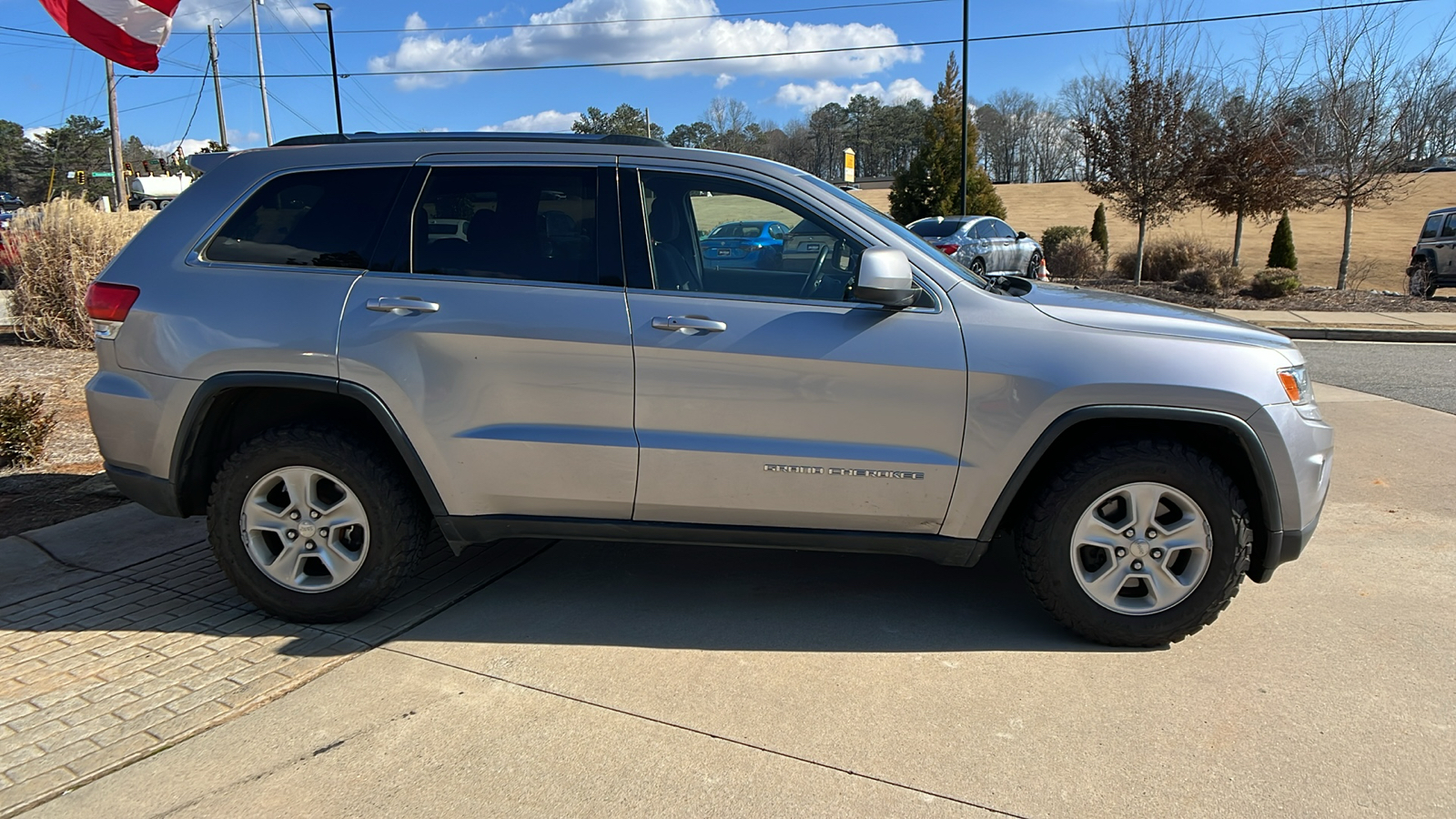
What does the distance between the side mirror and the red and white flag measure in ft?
18.4

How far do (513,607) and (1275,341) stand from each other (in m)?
3.24

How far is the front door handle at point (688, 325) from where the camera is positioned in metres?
3.53

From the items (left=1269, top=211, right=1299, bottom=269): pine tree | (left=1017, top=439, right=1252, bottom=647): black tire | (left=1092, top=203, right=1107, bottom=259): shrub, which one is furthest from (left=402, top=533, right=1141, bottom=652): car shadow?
(left=1092, top=203, right=1107, bottom=259): shrub

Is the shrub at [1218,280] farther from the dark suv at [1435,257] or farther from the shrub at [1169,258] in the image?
the dark suv at [1435,257]

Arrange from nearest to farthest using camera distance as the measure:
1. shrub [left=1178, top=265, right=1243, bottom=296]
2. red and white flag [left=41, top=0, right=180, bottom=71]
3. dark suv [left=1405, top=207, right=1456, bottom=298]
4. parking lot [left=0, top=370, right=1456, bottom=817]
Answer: parking lot [left=0, top=370, right=1456, bottom=817], red and white flag [left=41, top=0, right=180, bottom=71], dark suv [left=1405, top=207, right=1456, bottom=298], shrub [left=1178, top=265, right=1243, bottom=296]

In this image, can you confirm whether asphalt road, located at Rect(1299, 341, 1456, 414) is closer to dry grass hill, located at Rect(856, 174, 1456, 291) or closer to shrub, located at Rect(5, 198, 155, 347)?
shrub, located at Rect(5, 198, 155, 347)

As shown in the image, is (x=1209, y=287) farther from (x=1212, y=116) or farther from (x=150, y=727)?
(x=150, y=727)

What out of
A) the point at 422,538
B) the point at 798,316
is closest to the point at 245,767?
the point at 422,538

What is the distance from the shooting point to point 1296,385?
3617 mm

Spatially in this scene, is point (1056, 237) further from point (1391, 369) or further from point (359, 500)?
point (359, 500)

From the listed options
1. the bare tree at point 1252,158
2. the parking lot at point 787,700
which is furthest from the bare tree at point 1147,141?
the parking lot at point 787,700

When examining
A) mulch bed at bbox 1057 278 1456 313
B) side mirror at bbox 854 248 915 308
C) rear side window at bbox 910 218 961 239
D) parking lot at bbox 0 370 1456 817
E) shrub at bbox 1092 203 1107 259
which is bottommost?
parking lot at bbox 0 370 1456 817

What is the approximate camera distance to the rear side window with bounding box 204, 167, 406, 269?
3.80m

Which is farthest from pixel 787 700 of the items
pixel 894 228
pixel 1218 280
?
pixel 1218 280
